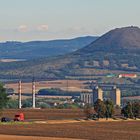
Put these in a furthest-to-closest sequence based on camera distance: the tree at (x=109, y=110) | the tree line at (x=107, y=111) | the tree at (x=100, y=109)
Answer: the tree at (x=109, y=110) → the tree line at (x=107, y=111) → the tree at (x=100, y=109)

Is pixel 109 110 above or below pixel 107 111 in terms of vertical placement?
above

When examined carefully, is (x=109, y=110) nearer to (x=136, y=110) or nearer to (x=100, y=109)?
(x=100, y=109)

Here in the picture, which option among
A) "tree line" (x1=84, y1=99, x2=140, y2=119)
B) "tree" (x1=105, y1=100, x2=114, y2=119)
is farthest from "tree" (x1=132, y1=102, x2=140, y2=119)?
"tree" (x1=105, y1=100, x2=114, y2=119)

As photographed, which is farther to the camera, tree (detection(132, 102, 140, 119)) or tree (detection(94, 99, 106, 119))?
tree (detection(132, 102, 140, 119))

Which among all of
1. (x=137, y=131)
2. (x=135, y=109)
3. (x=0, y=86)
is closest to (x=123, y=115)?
(x=135, y=109)

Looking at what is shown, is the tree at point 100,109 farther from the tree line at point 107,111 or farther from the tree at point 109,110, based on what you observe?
the tree at point 109,110

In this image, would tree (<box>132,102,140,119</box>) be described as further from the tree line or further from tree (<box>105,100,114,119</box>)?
tree (<box>105,100,114,119</box>)

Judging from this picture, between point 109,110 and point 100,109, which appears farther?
point 109,110

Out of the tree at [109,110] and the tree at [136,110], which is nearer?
the tree at [109,110]

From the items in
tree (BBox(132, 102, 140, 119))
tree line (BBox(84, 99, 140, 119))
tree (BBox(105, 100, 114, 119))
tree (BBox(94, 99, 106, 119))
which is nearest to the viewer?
tree (BBox(94, 99, 106, 119))

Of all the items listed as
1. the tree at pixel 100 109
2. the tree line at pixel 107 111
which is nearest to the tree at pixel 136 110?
the tree line at pixel 107 111

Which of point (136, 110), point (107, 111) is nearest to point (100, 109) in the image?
point (107, 111)

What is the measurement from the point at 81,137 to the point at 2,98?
44.2 metres

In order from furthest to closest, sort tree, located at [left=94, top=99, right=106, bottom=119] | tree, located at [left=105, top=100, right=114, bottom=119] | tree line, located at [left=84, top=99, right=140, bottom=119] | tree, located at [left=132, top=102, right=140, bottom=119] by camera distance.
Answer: tree, located at [left=132, top=102, right=140, bottom=119]
tree, located at [left=105, top=100, right=114, bottom=119]
tree line, located at [left=84, top=99, right=140, bottom=119]
tree, located at [left=94, top=99, right=106, bottom=119]
